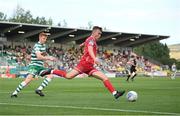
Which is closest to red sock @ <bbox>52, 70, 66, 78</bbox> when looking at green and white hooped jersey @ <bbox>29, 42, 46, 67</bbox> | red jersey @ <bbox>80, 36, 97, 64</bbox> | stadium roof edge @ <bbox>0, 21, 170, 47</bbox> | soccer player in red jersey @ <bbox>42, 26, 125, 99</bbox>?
soccer player in red jersey @ <bbox>42, 26, 125, 99</bbox>

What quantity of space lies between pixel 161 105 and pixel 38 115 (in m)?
4.33

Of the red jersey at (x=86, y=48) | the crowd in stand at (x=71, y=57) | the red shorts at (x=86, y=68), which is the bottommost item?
the crowd in stand at (x=71, y=57)

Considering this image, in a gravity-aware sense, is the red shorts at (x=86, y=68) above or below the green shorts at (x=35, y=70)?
above

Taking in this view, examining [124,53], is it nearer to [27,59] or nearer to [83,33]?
[83,33]

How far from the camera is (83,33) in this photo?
7181cm

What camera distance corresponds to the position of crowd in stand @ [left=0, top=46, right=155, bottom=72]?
61.2 meters

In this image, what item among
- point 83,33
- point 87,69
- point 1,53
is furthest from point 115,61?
point 87,69

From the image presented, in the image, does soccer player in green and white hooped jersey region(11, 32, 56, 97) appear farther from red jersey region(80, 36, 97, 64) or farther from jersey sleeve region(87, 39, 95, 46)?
jersey sleeve region(87, 39, 95, 46)

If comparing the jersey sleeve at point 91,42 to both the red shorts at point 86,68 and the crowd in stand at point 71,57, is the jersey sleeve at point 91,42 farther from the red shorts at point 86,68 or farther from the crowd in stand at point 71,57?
the crowd in stand at point 71,57

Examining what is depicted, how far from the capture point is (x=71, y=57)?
67.8 m

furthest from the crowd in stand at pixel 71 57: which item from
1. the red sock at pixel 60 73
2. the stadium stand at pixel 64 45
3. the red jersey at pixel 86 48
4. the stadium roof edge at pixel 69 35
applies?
the red jersey at pixel 86 48

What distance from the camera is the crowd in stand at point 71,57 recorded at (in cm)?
6118

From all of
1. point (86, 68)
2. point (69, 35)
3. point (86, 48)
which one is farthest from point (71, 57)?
point (86, 48)

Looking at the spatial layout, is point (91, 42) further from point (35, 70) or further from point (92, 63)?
point (35, 70)
